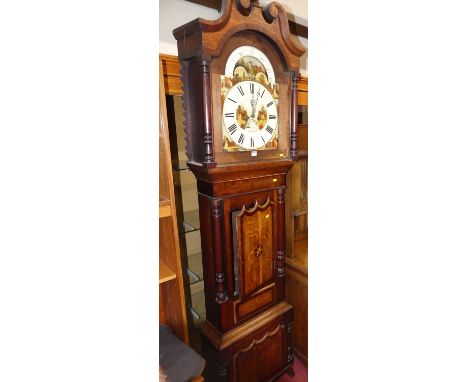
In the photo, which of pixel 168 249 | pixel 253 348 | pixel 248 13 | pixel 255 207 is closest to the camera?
pixel 248 13

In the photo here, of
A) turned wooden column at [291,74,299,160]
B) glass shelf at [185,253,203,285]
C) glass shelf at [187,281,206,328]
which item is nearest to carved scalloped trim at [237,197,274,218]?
turned wooden column at [291,74,299,160]

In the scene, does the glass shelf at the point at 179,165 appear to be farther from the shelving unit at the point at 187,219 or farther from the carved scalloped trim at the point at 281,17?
the carved scalloped trim at the point at 281,17

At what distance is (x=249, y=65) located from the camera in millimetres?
1182

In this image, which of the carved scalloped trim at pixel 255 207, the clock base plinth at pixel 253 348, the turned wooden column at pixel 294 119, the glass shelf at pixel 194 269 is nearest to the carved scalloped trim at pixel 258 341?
the clock base plinth at pixel 253 348

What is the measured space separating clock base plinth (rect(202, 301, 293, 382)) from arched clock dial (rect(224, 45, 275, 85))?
110 centimetres

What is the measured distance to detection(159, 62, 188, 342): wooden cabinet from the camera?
1.07 meters

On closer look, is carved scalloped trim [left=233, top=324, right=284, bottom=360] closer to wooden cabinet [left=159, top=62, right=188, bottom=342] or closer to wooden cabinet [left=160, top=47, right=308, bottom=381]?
wooden cabinet [left=160, top=47, right=308, bottom=381]

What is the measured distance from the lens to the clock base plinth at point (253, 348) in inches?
53.1

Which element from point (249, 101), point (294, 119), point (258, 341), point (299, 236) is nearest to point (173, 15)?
point (249, 101)

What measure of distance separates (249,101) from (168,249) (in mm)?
683

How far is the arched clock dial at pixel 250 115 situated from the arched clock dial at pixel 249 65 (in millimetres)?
31

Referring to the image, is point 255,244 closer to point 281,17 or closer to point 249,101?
point 249,101
